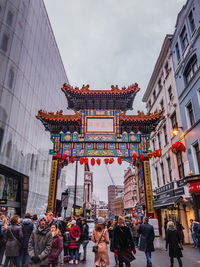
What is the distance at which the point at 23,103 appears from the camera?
20766 mm

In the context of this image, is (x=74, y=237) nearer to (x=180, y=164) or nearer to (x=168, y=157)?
(x=180, y=164)

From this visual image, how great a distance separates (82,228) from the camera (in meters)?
9.54

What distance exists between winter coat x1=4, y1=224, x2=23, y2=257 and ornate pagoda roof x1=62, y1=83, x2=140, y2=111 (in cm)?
1140

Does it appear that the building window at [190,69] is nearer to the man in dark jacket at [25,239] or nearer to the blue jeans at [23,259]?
the man in dark jacket at [25,239]

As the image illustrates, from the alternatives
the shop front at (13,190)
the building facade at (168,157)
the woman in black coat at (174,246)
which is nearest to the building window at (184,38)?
the building facade at (168,157)

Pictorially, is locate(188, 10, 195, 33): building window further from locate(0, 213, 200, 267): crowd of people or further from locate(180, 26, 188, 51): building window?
locate(0, 213, 200, 267): crowd of people

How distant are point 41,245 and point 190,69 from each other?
1659 cm

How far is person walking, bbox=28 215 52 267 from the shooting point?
446 centimetres

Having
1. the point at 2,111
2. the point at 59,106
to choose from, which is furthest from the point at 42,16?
the point at 2,111

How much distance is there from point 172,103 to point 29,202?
705 inches

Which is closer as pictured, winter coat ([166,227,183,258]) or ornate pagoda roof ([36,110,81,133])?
winter coat ([166,227,183,258])

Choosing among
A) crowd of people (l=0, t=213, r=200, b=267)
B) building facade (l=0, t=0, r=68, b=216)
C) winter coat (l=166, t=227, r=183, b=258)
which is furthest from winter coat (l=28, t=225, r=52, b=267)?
building facade (l=0, t=0, r=68, b=216)

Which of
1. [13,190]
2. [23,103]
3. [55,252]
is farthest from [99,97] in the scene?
[13,190]

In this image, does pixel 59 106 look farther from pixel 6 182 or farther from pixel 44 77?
pixel 6 182
